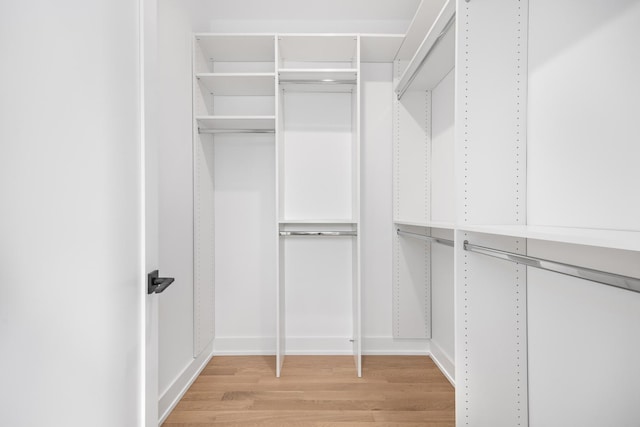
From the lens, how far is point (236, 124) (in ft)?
8.02

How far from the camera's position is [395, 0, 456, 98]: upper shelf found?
1525 mm

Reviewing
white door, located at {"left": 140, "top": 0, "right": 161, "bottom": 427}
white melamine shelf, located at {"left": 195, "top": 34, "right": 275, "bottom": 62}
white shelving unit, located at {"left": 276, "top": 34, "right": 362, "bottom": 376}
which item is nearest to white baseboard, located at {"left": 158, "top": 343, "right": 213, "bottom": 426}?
white shelving unit, located at {"left": 276, "top": 34, "right": 362, "bottom": 376}

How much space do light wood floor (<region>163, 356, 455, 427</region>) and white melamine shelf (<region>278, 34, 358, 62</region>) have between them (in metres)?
2.21

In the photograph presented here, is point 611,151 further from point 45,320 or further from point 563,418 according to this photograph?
point 45,320

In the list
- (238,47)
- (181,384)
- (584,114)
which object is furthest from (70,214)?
(238,47)

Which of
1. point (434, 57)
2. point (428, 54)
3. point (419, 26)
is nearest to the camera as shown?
point (428, 54)

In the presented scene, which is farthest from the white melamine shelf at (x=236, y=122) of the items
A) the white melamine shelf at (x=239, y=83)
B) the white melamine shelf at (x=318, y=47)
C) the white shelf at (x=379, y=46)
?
the white shelf at (x=379, y=46)

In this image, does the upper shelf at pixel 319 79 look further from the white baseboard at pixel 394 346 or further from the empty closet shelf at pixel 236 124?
the white baseboard at pixel 394 346

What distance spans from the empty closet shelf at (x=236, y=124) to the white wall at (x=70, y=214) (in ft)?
4.40

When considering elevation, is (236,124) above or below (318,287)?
above

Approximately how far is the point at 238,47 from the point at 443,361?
2592 mm

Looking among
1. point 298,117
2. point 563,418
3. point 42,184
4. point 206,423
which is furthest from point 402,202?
point 42,184

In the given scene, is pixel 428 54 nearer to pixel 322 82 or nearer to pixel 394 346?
pixel 322 82

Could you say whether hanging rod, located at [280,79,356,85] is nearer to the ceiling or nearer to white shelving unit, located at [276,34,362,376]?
white shelving unit, located at [276,34,362,376]
